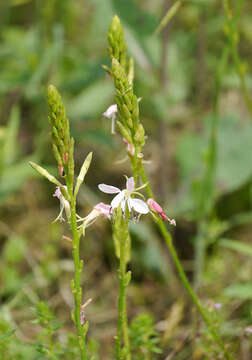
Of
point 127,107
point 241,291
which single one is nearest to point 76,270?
point 127,107

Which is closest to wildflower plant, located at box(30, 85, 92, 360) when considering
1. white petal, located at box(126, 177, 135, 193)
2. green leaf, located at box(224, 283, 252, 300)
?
white petal, located at box(126, 177, 135, 193)

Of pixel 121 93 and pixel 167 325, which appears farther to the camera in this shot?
pixel 167 325

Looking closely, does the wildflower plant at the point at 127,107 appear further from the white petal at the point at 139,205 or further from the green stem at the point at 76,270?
the green stem at the point at 76,270

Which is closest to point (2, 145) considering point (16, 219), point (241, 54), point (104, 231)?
point (16, 219)

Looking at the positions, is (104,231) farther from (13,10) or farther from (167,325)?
(13,10)

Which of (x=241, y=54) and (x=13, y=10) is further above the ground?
(x=13, y=10)

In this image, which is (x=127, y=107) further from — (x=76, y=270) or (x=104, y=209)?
(x=76, y=270)

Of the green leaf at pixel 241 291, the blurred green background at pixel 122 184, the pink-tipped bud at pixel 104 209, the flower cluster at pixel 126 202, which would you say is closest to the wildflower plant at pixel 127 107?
the flower cluster at pixel 126 202
